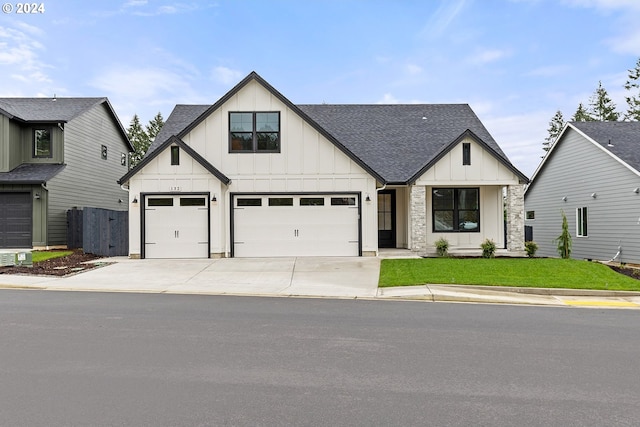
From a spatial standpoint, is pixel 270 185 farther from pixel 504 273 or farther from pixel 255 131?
pixel 504 273

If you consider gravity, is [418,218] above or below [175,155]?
below

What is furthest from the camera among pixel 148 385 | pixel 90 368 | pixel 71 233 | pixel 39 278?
pixel 71 233

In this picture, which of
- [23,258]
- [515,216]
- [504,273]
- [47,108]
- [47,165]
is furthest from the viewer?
[47,108]

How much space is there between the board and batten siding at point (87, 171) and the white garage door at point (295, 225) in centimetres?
1008

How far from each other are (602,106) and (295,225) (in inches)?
1932

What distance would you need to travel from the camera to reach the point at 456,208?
21.6 metres

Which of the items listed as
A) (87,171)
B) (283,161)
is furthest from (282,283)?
(87,171)

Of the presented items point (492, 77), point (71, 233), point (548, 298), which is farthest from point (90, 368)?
point (492, 77)

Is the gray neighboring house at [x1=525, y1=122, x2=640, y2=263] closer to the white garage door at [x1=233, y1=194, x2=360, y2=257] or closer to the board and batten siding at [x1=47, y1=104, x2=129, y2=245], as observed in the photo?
the white garage door at [x1=233, y1=194, x2=360, y2=257]

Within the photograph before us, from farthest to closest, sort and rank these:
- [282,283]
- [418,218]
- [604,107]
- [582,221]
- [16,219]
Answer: [604,107]
[582,221]
[16,219]
[418,218]
[282,283]

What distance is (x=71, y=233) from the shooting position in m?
23.5

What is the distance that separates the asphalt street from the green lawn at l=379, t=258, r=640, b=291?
330cm

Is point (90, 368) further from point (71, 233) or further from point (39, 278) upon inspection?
point (71, 233)

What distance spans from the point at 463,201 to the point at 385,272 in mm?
7880
